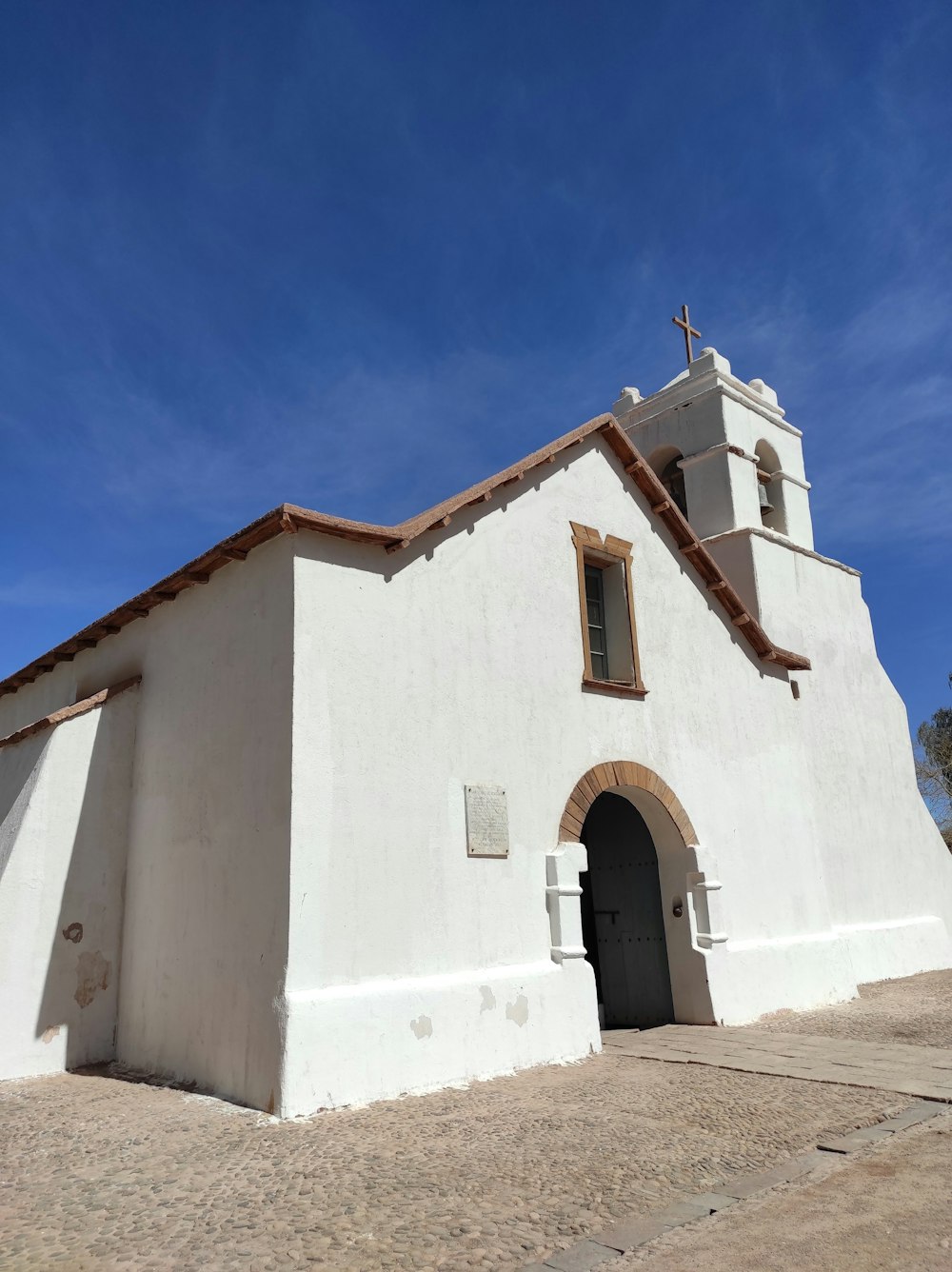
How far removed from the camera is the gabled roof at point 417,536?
7852mm

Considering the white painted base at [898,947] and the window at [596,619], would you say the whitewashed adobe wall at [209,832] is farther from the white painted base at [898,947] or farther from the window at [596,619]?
the white painted base at [898,947]

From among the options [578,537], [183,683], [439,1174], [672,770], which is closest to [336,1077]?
[439,1174]

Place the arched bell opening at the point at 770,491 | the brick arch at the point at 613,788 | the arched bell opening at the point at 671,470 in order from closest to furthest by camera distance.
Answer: the brick arch at the point at 613,788 → the arched bell opening at the point at 671,470 → the arched bell opening at the point at 770,491

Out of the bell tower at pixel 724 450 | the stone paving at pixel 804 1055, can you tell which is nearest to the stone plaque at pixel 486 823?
the stone paving at pixel 804 1055

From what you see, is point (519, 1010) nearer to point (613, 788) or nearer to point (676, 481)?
point (613, 788)

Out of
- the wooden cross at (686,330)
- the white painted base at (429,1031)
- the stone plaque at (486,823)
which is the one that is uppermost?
the wooden cross at (686,330)

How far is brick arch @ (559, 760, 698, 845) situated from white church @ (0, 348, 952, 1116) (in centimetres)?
3

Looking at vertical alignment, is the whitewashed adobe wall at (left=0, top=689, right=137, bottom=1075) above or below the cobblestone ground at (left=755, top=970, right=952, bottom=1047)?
above

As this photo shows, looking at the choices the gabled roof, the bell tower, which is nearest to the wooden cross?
the bell tower

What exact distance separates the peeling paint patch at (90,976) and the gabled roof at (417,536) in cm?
338

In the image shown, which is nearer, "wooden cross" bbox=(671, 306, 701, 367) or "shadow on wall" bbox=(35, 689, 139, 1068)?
"shadow on wall" bbox=(35, 689, 139, 1068)

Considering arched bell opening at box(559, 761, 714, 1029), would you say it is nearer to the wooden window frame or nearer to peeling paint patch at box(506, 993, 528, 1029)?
the wooden window frame

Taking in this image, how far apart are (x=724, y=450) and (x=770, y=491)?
166 cm

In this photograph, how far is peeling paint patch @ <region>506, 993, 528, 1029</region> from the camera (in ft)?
26.1
